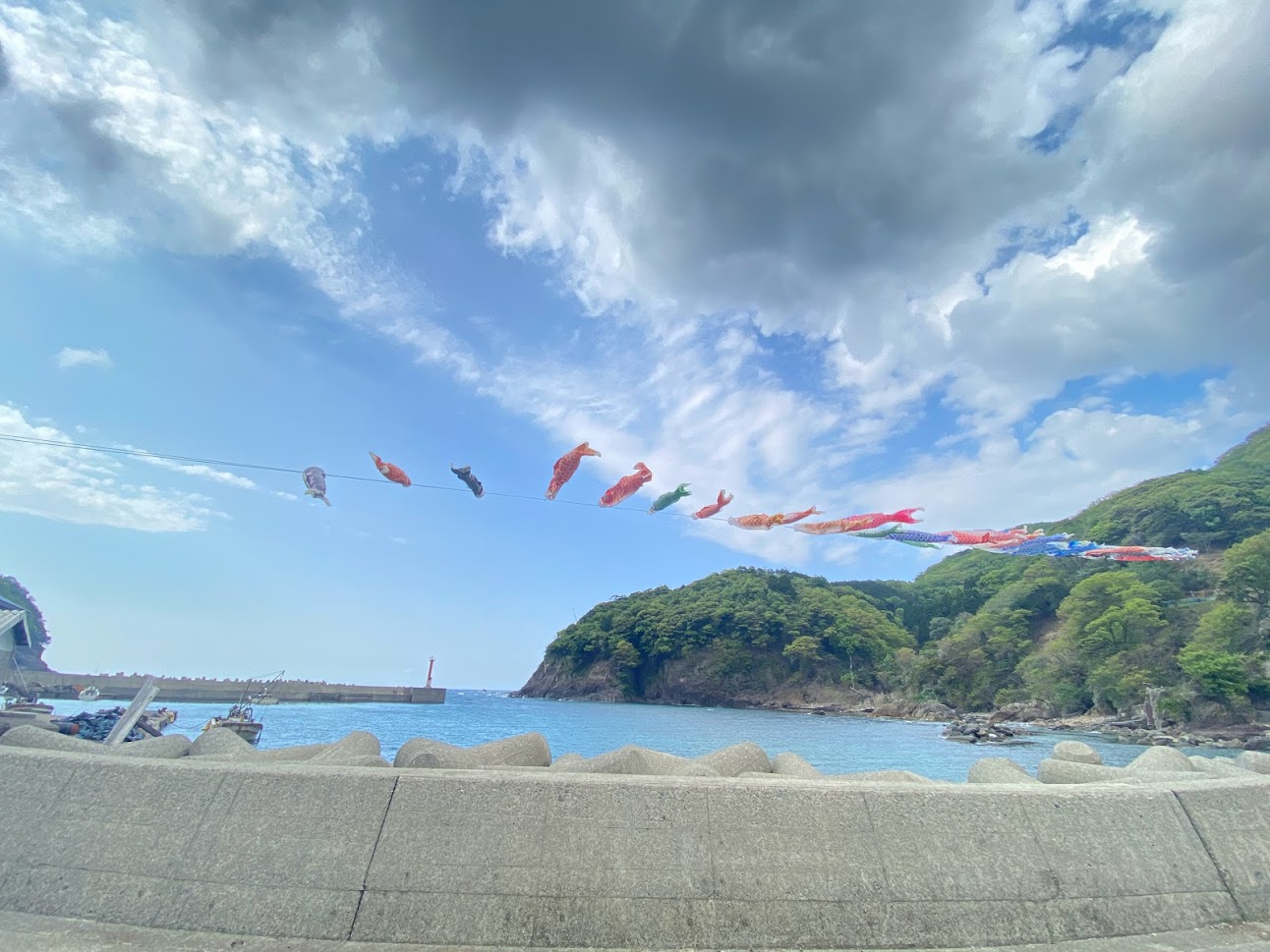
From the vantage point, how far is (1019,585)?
93562 mm

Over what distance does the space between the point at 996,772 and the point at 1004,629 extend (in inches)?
3677

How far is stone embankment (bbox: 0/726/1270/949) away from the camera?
3531 millimetres

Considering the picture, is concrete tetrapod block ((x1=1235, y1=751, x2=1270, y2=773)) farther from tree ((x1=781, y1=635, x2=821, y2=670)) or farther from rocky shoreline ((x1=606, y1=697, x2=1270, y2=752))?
tree ((x1=781, y1=635, x2=821, y2=670))

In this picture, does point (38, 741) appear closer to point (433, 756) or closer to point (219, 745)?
point (219, 745)

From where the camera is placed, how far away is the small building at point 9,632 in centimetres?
2172

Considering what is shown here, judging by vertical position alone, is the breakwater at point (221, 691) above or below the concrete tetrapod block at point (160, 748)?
above

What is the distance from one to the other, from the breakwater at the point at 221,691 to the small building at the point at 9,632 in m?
24.9

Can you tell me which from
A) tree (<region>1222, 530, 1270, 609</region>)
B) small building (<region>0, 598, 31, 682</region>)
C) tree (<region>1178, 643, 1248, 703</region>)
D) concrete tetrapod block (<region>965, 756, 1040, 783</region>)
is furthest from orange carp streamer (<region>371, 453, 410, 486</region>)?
tree (<region>1222, 530, 1270, 609</region>)

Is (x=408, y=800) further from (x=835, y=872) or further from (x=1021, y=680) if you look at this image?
(x=1021, y=680)

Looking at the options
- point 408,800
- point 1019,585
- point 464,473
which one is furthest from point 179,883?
point 1019,585

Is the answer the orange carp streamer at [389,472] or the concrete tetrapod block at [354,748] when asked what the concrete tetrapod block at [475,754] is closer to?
the concrete tetrapod block at [354,748]

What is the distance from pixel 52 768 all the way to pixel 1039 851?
627 centimetres

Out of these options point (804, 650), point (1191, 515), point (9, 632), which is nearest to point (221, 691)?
point (9, 632)

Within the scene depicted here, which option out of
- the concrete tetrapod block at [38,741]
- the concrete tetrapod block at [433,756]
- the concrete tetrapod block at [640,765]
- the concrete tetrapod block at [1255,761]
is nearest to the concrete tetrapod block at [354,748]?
the concrete tetrapod block at [433,756]
